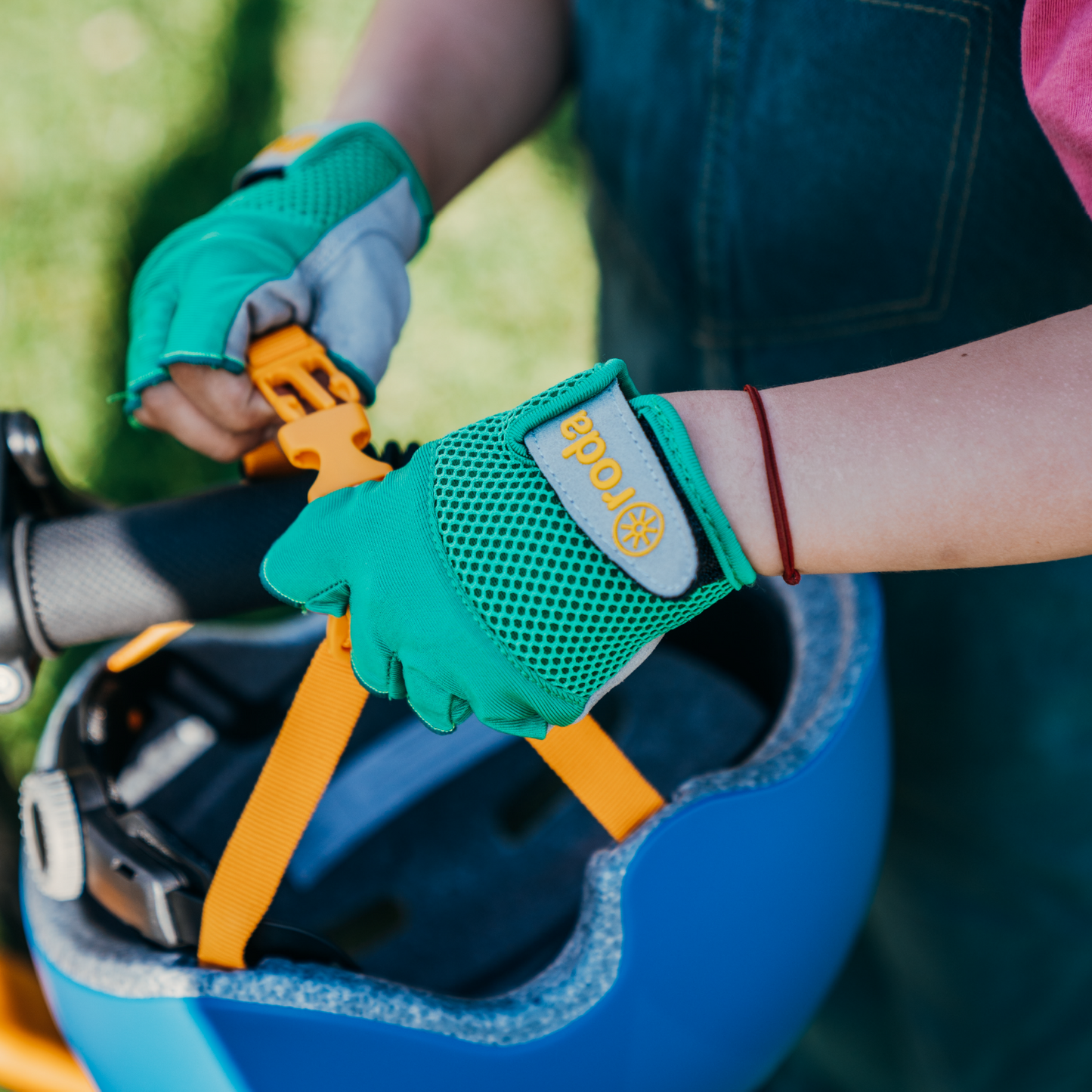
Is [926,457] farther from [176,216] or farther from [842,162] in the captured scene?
[176,216]

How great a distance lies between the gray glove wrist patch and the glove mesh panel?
14.1 inches

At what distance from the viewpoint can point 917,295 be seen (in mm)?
780

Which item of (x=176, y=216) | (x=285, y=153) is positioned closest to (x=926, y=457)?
(x=285, y=153)

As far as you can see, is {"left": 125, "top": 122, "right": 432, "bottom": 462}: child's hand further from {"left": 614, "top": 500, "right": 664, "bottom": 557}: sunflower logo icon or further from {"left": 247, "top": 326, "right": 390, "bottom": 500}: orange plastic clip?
{"left": 614, "top": 500, "right": 664, "bottom": 557}: sunflower logo icon

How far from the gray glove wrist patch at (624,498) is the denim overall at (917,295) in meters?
0.38

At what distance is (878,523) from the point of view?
20.2 inches

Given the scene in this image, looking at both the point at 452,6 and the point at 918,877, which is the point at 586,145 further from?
the point at 918,877

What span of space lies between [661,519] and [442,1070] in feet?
1.12

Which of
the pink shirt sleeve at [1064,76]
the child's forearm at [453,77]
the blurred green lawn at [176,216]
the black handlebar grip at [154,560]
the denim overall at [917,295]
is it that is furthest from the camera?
the blurred green lawn at [176,216]

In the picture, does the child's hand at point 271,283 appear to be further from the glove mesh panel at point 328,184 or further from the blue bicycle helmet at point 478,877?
the blue bicycle helmet at point 478,877

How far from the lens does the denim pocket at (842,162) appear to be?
687 mm

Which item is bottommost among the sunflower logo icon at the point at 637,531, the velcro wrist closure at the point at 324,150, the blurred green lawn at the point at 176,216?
the blurred green lawn at the point at 176,216

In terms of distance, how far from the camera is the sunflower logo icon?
0.50 metres

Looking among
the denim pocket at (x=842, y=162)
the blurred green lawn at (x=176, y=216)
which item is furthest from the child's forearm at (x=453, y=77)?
the blurred green lawn at (x=176, y=216)
